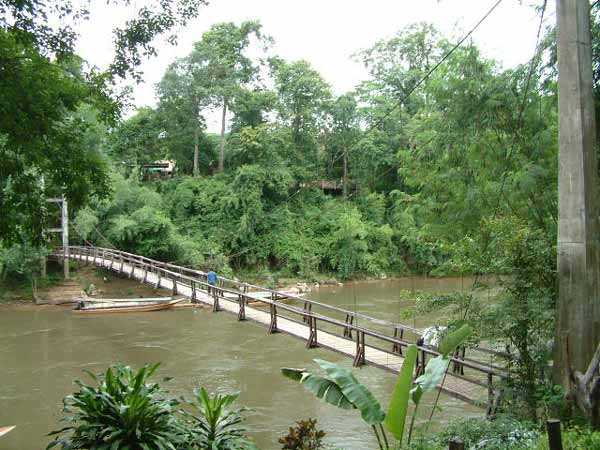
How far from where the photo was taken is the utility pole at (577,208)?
458 centimetres

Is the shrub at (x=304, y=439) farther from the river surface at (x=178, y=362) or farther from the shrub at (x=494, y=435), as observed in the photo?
the river surface at (x=178, y=362)

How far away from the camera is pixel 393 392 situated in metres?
4.38

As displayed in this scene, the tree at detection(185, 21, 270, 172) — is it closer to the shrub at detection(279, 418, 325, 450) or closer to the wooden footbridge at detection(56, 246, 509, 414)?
the wooden footbridge at detection(56, 246, 509, 414)

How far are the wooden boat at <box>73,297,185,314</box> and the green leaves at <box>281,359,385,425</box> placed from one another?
11.5 m

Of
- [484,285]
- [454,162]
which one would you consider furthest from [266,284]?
[484,285]

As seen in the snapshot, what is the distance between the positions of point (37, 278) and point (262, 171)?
9536 millimetres

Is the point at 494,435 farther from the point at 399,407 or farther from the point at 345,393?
the point at 345,393

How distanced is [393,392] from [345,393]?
41 cm

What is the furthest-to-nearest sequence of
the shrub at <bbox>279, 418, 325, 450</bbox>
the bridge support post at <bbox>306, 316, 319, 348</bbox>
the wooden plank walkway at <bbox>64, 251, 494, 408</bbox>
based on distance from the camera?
the bridge support post at <bbox>306, 316, 319, 348</bbox>, the wooden plank walkway at <bbox>64, 251, 494, 408</bbox>, the shrub at <bbox>279, 418, 325, 450</bbox>

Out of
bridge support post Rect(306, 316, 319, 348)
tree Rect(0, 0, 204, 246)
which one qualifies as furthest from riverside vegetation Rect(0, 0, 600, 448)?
bridge support post Rect(306, 316, 319, 348)

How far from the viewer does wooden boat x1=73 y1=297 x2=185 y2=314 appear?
15539 millimetres

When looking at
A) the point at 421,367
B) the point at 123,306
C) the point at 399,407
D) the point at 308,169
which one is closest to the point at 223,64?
the point at 308,169

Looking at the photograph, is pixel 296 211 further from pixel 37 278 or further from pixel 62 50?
pixel 62 50

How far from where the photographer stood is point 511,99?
7664 mm
